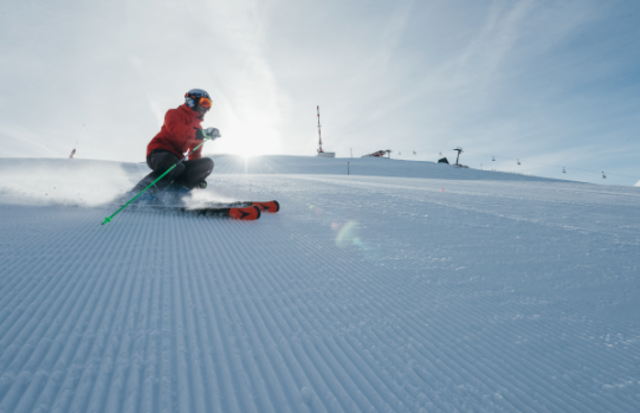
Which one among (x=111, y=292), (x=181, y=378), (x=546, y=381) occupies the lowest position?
(x=546, y=381)

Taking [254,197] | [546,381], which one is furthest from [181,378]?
[254,197]

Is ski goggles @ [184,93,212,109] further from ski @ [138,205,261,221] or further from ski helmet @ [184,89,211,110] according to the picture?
ski @ [138,205,261,221]

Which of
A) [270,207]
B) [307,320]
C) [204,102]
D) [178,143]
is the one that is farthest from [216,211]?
[307,320]

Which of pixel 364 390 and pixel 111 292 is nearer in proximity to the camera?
pixel 364 390

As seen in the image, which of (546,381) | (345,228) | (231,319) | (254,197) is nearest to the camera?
(546,381)

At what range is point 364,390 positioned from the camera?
→ 1.48 m

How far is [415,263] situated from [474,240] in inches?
54.7

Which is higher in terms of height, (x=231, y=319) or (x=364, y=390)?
(x=231, y=319)

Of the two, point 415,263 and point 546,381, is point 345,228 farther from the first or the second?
point 546,381

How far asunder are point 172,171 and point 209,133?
3.28 ft

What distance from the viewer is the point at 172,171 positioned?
5488 millimetres

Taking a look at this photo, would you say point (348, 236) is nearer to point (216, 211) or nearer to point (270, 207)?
point (270, 207)

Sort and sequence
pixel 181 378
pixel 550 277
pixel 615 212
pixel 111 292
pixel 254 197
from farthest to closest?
pixel 254 197 < pixel 615 212 < pixel 550 277 < pixel 111 292 < pixel 181 378

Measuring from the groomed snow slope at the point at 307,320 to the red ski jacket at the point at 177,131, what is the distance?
2064 mm
